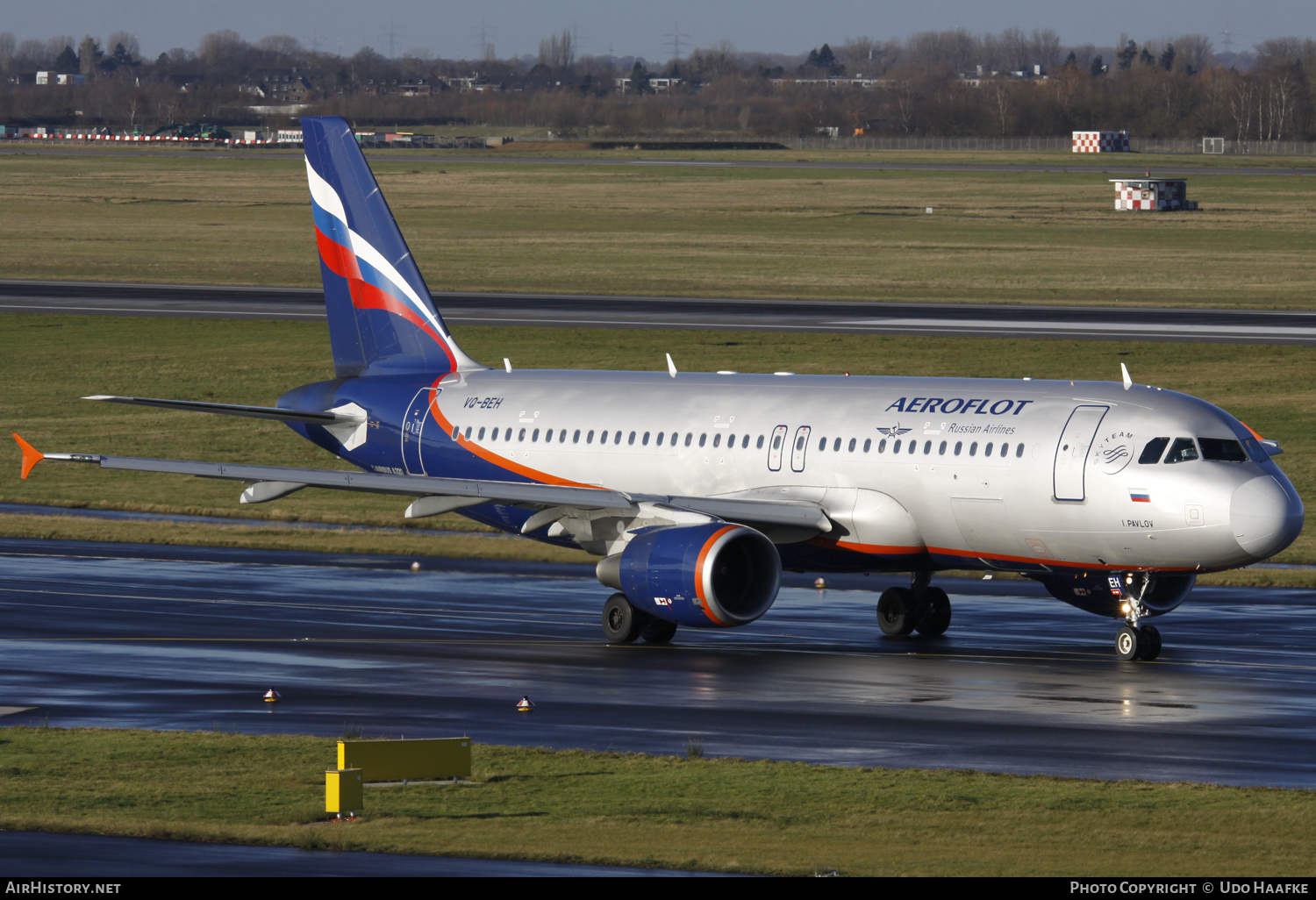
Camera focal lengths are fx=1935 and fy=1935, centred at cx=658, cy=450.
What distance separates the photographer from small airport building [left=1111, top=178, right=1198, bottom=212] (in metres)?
146

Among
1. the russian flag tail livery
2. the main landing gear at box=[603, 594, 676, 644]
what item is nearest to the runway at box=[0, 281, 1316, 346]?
the russian flag tail livery

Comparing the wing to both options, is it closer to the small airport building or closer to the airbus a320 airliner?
the airbus a320 airliner

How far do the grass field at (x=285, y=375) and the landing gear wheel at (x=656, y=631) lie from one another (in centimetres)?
1246

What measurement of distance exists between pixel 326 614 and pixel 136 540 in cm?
1252

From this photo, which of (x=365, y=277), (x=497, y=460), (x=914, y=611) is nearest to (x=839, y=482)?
(x=914, y=611)

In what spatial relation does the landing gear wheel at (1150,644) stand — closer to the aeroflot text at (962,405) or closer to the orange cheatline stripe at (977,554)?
the orange cheatline stripe at (977,554)

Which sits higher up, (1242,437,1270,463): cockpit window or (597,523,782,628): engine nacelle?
(1242,437,1270,463): cockpit window

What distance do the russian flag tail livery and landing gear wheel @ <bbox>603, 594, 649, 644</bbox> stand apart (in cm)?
936

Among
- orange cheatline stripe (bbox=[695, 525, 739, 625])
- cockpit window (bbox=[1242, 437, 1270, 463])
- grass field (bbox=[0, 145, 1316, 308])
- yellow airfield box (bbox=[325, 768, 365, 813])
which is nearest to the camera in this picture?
yellow airfield box (bbox=[325, 768, 365, 813])

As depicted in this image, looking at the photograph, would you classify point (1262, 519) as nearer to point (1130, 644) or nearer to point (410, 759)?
point (1130, 644)

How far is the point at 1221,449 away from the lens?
1314 inches

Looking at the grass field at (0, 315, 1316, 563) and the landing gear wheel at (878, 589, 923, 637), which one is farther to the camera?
the grass field at (0, 315, 1316, 563)

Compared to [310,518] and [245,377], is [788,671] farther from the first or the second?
[245,377]

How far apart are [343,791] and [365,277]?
80.2 feet
